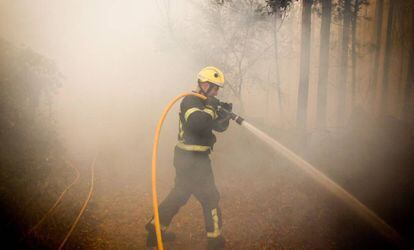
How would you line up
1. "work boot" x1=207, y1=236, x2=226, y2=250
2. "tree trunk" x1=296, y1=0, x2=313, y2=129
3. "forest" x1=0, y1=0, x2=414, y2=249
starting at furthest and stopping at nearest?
"tree trunk" x1=296, y1=0, x2=313, y2=129, "forest" x1=0, y1=0, x2=414, y2=249, "work boot" x1=207, y1=236, x2=226, y2=250

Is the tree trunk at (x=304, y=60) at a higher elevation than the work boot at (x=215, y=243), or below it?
higher

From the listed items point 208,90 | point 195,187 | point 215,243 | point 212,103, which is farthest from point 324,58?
point 215,243

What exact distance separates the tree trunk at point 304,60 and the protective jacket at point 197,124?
4128 mm

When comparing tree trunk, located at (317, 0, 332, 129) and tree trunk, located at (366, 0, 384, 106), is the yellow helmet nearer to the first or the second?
tree trunk, located at (317, 0, 332, 129)

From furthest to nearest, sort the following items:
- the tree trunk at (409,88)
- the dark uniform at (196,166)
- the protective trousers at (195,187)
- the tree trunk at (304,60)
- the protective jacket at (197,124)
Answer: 1. the tree trunk at (409,88)
2. the tree trunk at (304,60)
3. the protective trousers at (195,187)
4. the dark uniform at (196,166)
5. the protective jacket at (197,124)

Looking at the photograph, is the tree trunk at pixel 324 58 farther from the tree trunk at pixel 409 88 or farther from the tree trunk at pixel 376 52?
the tree trunk at pixel 376 52

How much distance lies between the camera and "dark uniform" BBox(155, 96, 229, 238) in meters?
4.26

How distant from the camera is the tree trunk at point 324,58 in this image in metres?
7.50

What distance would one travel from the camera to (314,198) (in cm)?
591

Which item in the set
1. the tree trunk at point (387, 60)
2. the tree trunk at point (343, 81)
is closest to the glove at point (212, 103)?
the tree trunk at point (343, 81)

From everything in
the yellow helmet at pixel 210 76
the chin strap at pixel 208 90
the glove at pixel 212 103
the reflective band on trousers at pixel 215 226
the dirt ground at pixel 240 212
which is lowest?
the dirt ground at pixel 240 212

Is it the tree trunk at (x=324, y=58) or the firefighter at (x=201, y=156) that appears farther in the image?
the tree trunk at (x=324, y=58)

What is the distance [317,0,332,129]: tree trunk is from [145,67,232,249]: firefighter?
436 centimetres

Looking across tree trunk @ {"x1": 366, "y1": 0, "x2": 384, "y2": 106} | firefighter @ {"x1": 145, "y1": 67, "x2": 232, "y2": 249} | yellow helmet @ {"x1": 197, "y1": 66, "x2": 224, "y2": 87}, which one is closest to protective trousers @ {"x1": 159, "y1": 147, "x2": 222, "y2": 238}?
firefighter @ {"x1": 145, "y1": 67, "x2": 232, "y2": 249}
